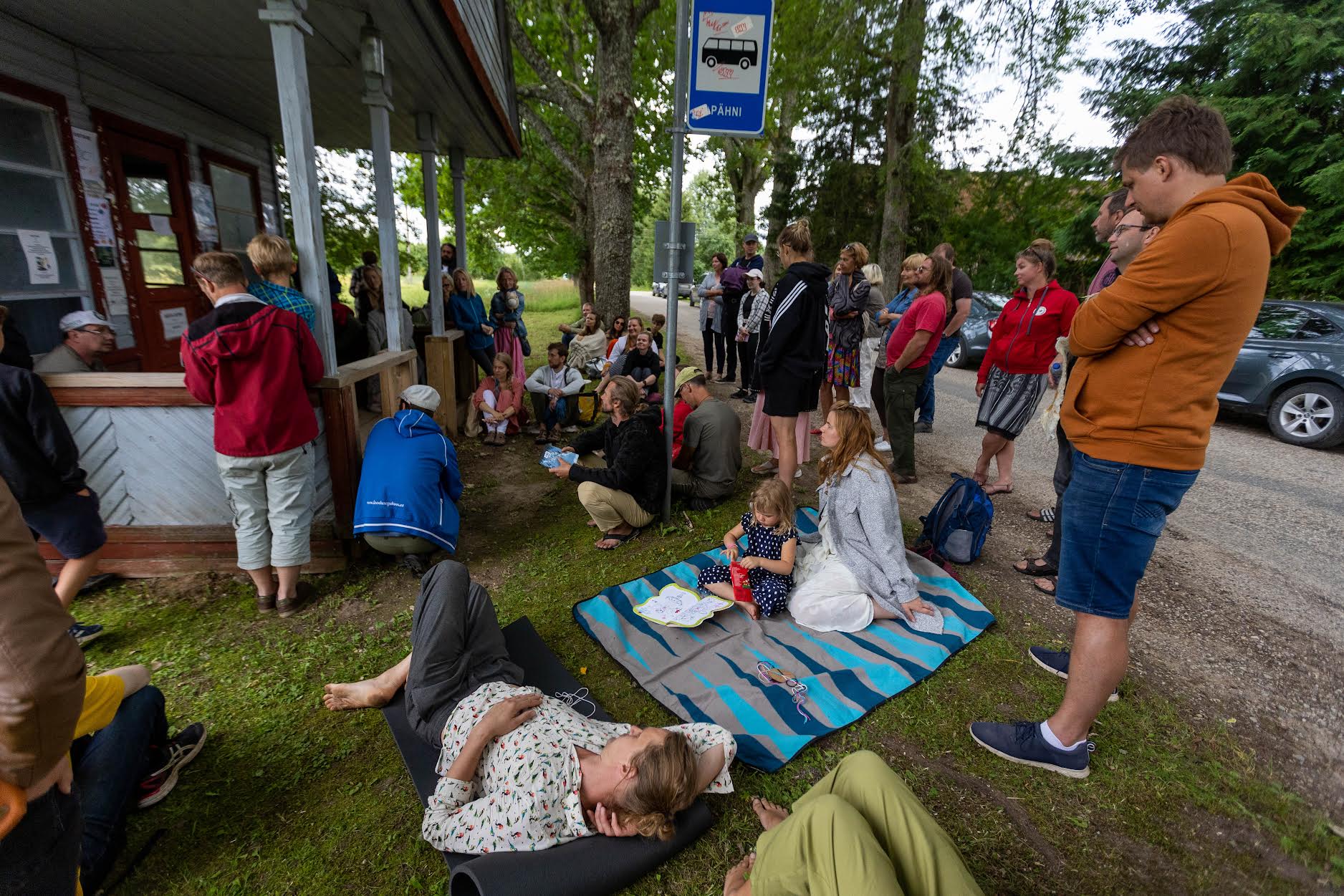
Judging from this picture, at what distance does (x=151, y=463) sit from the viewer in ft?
11.7

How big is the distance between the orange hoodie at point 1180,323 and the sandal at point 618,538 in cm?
300

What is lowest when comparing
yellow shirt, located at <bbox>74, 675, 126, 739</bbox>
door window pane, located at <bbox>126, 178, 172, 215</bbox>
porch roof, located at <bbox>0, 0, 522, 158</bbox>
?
yellow shirt, located at <bbox>74, 675, 126, 739</bbox>

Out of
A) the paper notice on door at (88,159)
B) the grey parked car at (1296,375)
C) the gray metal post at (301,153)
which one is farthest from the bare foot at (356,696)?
the grey parked car at (1296,375)

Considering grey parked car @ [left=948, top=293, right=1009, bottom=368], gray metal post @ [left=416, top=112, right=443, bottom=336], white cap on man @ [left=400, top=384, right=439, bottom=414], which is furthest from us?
grey parked car @ [left=948, top=293, right=1009, bottom=368]

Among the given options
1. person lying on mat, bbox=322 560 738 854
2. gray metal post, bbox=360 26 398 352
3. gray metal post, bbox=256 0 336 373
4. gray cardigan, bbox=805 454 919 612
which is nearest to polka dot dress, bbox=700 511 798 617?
gray cardigan, bbox=805 454 919 612

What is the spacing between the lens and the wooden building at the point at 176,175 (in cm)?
353

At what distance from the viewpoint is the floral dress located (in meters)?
1.94

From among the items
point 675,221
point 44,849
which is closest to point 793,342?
point 675,221

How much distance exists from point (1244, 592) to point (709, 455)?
3.62 meters

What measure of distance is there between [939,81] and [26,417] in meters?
16.3

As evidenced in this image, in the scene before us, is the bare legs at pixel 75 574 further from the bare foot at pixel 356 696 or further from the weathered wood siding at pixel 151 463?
the bare foot at pixel 356 696

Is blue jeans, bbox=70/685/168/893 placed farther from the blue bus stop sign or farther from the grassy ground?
the blue bus stop sign

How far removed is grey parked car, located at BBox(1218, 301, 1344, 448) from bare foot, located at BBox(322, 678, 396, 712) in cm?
879

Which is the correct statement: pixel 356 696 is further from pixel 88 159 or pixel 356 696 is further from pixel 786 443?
pixel 88 159
